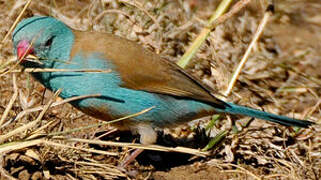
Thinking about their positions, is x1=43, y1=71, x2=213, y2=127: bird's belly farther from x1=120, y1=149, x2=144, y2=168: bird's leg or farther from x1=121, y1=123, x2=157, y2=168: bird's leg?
x1=120, y1=149, x2=144, y2=168: bird's leg

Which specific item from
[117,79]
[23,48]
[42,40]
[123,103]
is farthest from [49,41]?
[123,103]

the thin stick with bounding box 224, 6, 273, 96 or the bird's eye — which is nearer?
the bird's eye

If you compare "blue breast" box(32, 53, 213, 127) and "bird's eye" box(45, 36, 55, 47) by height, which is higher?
"bird's eye" box(45, 36, 55, 47)

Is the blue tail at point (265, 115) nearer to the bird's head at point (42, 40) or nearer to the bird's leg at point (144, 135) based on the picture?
the bird's leg at point (144, 135)

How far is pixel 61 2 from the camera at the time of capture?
5.73 meters

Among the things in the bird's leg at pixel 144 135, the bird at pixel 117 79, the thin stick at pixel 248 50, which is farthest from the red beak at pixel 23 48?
the thin stick at pixel 248 50

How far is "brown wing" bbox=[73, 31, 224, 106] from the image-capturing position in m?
3.69

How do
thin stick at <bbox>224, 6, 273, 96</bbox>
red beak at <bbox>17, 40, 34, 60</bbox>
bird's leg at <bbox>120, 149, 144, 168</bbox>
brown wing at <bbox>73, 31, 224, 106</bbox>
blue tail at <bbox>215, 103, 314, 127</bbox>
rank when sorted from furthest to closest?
thin stick at <bbox>224, 6, 273, 96</bbox> < blue tail at <bbox>215, 103, 314, 127</bbox> < bird's leg at <bbox>120, 149, 144, 168</bbox> < brown wing at <bbox>73, 31, 224, 106</bbox> < red beak at <bbox>17, 40, 34, 60</bbox>

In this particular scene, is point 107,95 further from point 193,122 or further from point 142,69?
point 193,122

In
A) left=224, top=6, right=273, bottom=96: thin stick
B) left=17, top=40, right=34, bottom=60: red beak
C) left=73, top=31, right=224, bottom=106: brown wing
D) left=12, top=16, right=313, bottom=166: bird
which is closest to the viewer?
left=17, top=40, right=34, bottom=60: red beak

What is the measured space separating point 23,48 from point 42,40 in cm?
16

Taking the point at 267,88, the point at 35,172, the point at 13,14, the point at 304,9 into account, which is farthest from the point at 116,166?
the point at 304,9

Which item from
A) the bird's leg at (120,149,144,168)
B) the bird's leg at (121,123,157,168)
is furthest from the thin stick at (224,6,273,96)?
the bird's leg at (120,149,144,168)

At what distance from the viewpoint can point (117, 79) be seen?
3.65 m
